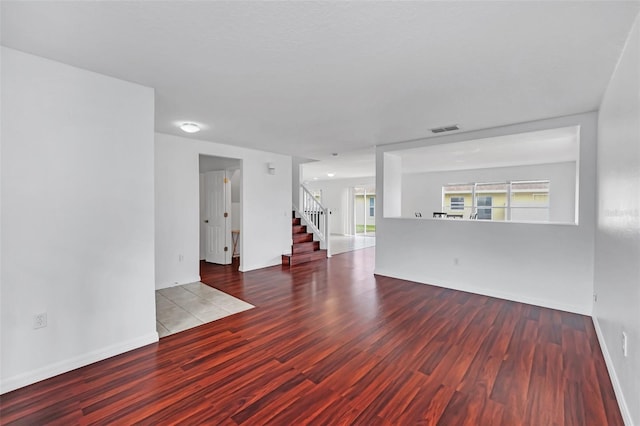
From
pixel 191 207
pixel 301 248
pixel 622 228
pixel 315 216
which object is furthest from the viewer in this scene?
pixel 315 216

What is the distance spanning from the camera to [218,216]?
629 centimetres

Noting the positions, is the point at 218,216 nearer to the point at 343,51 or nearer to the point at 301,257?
the point at 301,257

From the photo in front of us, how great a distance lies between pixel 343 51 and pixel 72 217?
2513 mm

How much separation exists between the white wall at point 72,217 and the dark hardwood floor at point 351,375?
0.26 metres

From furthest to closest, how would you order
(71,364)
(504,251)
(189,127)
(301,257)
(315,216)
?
(315,216) < (301,257) < (504,251) < (189,127) < (71,364)

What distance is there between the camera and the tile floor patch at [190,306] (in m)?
3.20

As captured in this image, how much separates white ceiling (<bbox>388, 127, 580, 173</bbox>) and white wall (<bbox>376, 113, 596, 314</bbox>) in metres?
0.29

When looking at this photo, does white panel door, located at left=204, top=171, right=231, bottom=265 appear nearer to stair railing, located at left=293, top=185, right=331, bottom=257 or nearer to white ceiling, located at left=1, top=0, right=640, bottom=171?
stair railing, located at left=293, top=185, right=331, bottom=257

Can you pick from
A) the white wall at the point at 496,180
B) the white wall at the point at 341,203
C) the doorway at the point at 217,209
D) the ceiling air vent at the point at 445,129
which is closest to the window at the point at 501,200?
the white wall at the point at 496,180

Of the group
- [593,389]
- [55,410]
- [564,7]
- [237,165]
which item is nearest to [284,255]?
[237,165]

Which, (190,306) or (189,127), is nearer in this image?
(190,306)

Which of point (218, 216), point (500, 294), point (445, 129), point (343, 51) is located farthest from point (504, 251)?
point (218, 216)

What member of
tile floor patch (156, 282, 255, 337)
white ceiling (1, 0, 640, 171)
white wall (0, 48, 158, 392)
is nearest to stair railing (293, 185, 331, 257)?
tile floor patch (156, 282, 255, 337)

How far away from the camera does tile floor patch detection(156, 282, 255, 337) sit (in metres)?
3.20
